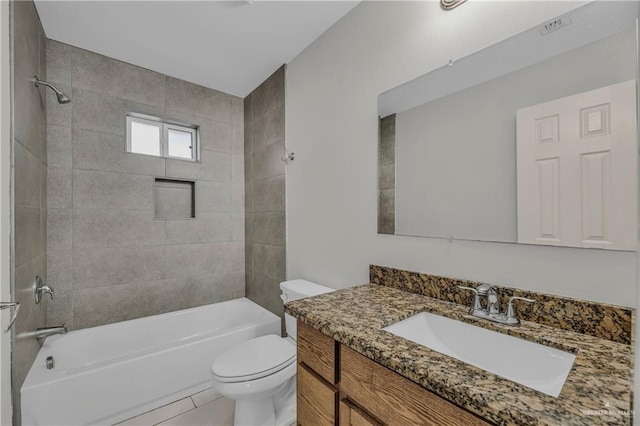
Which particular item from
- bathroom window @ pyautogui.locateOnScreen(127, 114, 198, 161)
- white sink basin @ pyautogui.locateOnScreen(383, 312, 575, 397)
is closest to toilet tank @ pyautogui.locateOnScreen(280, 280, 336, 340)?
white sink basin @ pyautogui.locateOnScreen(383, 312, 575, 397)

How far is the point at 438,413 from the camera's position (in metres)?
0.63

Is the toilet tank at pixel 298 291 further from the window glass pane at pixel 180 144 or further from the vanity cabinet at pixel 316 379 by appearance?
the window glass pane at pixel 180 144

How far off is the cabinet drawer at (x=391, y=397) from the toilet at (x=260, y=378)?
767 millimetres

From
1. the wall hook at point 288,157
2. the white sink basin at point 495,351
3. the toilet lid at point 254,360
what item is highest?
the wall hook at point 288,157

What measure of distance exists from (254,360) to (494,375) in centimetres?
130

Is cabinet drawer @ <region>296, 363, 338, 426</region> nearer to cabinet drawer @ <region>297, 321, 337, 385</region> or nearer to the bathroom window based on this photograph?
cabinet drawer @ <region>297, 321, 337, 385</region>

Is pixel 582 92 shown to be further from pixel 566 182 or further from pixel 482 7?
pixel 482 7

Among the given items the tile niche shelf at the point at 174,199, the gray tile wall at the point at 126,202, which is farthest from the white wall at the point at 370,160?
the tile niche shelf at the point at 174,199

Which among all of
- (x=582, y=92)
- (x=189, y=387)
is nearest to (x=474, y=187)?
(x=582, y=92)

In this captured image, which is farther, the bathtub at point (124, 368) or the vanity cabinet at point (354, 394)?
the bathtub at point (124, 368)

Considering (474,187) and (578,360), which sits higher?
(474,187)

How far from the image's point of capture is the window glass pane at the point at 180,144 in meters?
2.66

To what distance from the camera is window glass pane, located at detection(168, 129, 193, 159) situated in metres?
2.66

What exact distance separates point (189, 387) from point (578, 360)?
218 centimetres
